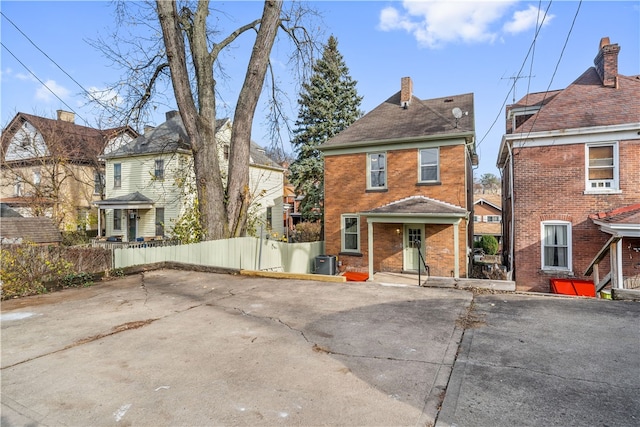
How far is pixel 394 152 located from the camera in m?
14.7

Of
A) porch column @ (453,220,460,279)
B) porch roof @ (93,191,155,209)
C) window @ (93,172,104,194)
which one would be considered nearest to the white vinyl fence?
porch column @ (453,220,460,279)

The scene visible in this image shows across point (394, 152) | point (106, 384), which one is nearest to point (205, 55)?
point (394, 152)

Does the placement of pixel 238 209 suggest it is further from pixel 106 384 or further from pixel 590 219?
pixel 590 219

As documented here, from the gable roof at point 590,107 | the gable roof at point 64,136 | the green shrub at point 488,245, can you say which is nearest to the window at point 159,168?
the gable roof at point 64,136

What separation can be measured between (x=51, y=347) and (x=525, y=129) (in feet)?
46.0

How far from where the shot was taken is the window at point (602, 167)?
36.6 feet

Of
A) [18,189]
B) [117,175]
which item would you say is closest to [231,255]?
[117,175]

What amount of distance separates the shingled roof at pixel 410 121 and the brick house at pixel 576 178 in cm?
247

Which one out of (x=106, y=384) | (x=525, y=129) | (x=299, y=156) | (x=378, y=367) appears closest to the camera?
(x=106, y=384)

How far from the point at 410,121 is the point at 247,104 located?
771cm

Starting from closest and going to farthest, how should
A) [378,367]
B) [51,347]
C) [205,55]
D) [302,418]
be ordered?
[302,418], [378,367], [51,347], [205,55]

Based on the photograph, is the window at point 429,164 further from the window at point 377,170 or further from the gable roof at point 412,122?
the window at point 377,170

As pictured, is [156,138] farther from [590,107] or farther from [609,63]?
[609,63]

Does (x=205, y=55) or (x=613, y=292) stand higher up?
Answer: (x=205, y=55)
